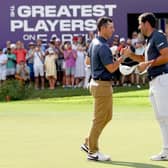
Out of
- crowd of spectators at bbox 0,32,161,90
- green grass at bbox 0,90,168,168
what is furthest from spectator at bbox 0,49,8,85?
green grass at bbox 0,90,168,168

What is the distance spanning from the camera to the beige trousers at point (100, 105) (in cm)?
941

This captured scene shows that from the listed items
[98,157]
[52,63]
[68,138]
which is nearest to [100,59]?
[98,157]

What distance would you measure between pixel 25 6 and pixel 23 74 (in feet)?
11.5

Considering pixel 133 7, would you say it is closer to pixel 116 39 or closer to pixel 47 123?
pixel 116 39

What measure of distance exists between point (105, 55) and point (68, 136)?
299 centimetres

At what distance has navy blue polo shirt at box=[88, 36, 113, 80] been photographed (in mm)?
9242

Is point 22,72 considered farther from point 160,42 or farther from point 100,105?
point 160,42

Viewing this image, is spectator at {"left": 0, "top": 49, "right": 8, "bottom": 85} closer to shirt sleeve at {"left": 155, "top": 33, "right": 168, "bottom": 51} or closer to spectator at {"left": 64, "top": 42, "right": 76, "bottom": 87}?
spectator at {"left": 64, "top": 42, "right": 76, "bottom": 87}

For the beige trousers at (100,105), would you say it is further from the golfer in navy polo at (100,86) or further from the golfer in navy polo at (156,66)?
the golfer in navy polo at (156,66)

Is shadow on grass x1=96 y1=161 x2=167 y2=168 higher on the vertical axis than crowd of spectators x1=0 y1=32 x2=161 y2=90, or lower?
lower

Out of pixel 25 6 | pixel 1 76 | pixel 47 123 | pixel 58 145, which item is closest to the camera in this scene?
pixel 58 145

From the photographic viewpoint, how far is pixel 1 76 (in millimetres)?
25922

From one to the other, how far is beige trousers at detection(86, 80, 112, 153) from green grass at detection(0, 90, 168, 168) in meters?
0.37

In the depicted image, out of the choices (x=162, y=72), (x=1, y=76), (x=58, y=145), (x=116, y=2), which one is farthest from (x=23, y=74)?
(x=162, y=72)
